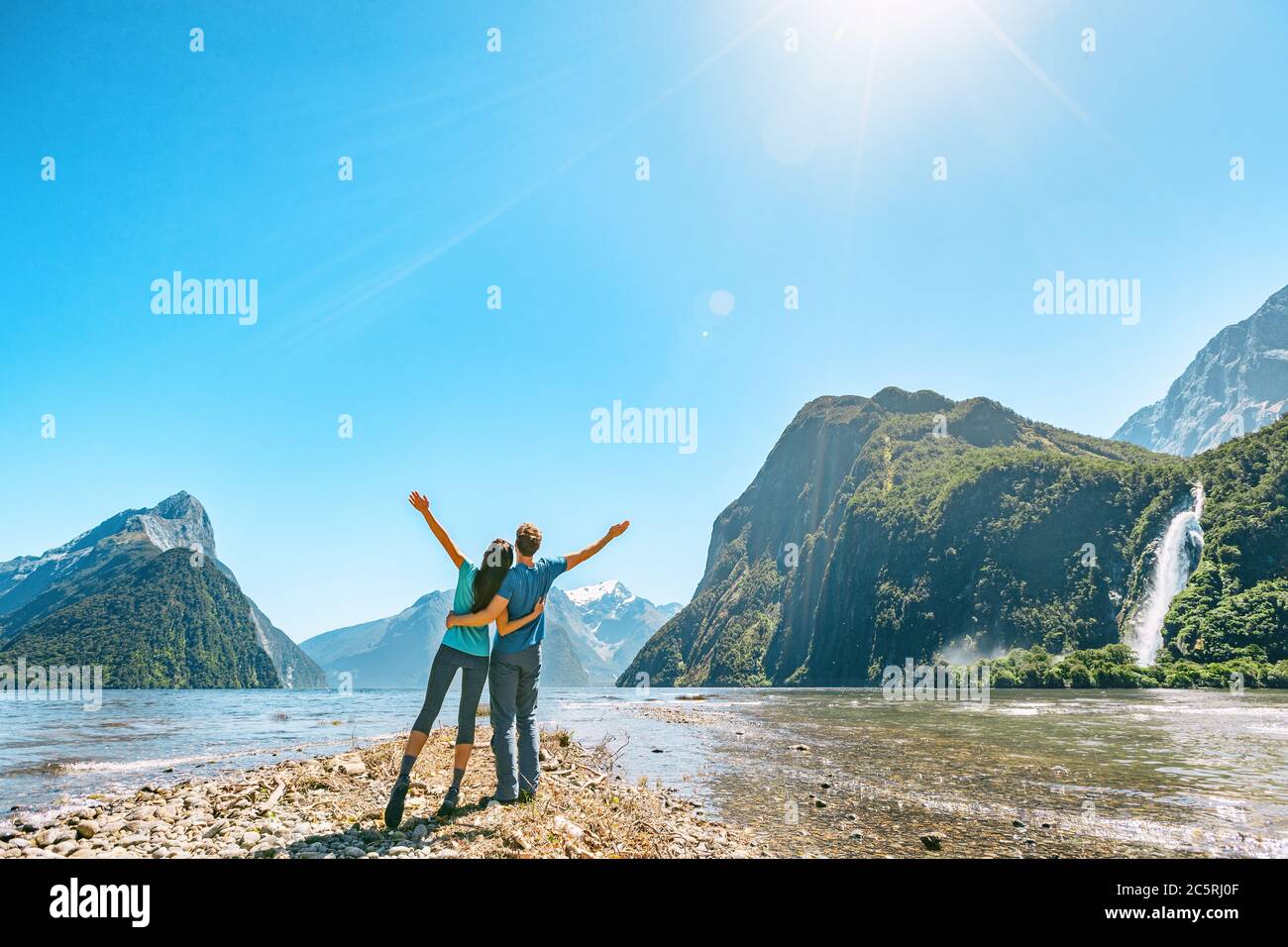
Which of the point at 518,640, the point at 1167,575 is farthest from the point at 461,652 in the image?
the point at 1167,575

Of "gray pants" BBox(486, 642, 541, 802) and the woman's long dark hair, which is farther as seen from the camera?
"gray pants" BBox(486, 642, 541, 802)

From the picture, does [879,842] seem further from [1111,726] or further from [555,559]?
[1111,726]

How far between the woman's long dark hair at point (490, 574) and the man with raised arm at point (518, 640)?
0.09m

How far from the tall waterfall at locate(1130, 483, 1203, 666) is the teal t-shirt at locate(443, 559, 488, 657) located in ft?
403

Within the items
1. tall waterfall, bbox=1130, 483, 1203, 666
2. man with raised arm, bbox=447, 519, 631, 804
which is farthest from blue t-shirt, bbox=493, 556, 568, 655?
tall waterfall, bbox=1130, 483, 1203, 666

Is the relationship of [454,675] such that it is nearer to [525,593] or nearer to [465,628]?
[465,628]

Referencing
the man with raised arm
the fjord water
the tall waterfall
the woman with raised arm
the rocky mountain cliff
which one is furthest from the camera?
the tall waterfall

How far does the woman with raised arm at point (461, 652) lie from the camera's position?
26.8ft

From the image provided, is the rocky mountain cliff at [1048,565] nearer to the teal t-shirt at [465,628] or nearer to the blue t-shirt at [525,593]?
the blue t-shirt at [525,593]

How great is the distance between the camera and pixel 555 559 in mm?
9055

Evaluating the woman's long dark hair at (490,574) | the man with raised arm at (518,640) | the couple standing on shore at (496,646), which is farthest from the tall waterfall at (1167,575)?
the woman's long dark hair at (490,574)

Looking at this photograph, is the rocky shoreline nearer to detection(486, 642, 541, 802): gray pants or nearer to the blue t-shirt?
detection(486, 642, 541, 802): gray pants

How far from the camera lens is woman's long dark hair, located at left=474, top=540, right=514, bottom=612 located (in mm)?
8336
